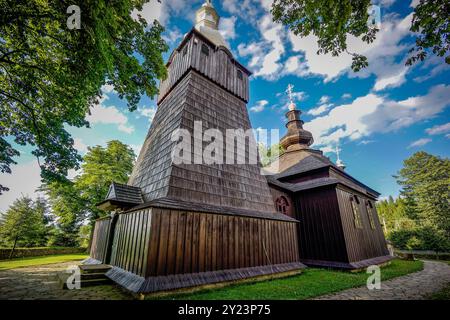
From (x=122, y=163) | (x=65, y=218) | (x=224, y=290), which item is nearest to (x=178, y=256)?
(x=224, y=290)

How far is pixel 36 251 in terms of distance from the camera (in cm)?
1777

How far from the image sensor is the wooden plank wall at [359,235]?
990cm

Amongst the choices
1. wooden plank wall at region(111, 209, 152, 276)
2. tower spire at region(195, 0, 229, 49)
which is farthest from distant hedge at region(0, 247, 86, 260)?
tower spire at region(195, 0, 229, 49)

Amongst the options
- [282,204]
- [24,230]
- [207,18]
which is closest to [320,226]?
[282,204]

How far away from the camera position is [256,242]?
7117 millimetres

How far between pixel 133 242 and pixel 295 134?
1512 centimetres

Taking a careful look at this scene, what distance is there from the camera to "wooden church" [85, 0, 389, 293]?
5172 millimetres

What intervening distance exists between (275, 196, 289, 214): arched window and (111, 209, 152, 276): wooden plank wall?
8.00 meters

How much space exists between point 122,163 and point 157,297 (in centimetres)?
1856

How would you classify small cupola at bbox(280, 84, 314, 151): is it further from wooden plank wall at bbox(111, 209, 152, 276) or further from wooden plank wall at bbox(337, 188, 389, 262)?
wooden plank wall at bbox(111, 209, 152, 276)

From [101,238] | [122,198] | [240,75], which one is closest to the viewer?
[122,198]

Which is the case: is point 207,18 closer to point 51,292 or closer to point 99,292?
point 99,292

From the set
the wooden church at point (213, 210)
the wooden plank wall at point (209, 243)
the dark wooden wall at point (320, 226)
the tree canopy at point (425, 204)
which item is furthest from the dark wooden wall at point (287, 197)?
the tree canopy at point (425, 204)
